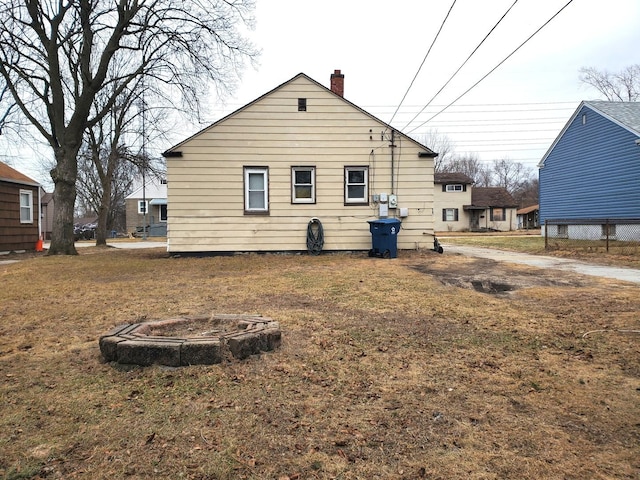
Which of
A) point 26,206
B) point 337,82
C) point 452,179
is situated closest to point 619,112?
point 337,82

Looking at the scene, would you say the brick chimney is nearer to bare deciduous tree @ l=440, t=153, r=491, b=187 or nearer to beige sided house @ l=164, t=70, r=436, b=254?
beige sided house @ l=164, t=70, r=436, b=254

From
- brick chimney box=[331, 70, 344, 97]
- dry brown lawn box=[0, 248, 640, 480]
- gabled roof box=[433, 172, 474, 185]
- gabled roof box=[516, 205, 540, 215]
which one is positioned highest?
brick chimney box=[331, 70, 344, 97]

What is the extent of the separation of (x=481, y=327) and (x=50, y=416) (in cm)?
392

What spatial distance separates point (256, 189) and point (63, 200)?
6.96 m

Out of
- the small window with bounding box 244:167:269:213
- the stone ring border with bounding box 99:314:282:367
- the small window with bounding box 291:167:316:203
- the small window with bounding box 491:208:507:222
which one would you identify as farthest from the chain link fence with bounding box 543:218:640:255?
the small window with bounding box 491:208:507:222

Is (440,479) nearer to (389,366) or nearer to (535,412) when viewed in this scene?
(535,412)

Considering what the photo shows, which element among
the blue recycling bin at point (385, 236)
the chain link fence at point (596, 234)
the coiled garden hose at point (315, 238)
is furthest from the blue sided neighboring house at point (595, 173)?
the coiled garden hose at point (315, 238)

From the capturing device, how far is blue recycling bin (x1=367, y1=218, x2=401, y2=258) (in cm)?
1180

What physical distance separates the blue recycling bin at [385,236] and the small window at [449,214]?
99.4ft

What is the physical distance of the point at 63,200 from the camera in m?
14.1

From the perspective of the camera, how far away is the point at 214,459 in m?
2.10

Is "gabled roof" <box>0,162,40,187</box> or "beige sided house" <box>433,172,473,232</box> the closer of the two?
"gabled roof" <box>0,162,40,187</box>

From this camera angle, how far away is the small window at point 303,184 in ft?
41.8

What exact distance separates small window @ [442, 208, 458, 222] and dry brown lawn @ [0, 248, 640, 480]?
Result: 118 ft
